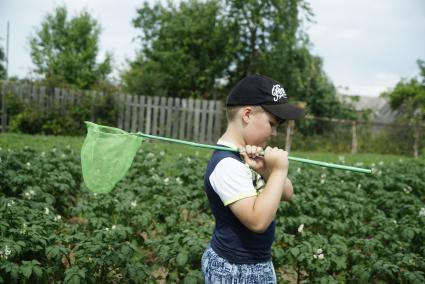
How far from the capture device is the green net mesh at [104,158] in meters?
2.19

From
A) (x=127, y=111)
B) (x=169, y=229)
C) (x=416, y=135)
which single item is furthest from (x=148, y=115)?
(x=169, y=229)

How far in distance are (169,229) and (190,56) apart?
14434 millimetres

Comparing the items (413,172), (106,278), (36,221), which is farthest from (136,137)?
(413,172)

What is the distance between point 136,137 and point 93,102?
1261 cm

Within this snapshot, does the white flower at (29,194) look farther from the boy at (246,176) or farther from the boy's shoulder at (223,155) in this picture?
the boy's shoulder at (223,155)

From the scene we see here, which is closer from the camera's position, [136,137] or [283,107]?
[283,107]

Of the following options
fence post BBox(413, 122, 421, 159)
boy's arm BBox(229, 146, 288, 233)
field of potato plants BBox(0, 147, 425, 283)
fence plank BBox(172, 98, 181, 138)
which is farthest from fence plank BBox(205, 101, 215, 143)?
boy's arm BBox(229, 146, 288, 233)

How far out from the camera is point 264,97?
76.4 inches

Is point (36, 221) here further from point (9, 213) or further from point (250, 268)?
point (250, 268)

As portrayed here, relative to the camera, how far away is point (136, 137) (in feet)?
7.38

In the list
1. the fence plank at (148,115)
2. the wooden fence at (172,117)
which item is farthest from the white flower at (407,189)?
the fence plank at (148,115)

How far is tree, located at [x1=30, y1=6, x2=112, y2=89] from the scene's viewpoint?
23969 mm

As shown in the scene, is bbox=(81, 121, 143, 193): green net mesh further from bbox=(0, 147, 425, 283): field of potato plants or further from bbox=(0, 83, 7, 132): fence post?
bbox=(0, 83, 7, 132): fence post

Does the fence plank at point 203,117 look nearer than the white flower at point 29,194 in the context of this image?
No
